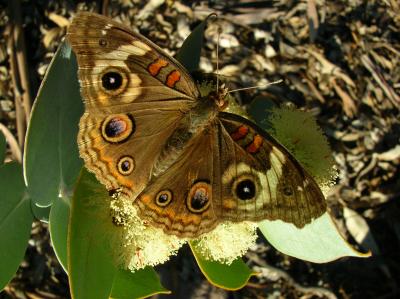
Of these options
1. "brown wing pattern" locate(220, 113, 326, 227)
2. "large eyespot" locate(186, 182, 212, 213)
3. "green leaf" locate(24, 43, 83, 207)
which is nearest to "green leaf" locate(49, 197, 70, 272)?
"green leaf" locate(24, 43, 83, 207)

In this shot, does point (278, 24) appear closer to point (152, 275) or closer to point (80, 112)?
point (80, 112)

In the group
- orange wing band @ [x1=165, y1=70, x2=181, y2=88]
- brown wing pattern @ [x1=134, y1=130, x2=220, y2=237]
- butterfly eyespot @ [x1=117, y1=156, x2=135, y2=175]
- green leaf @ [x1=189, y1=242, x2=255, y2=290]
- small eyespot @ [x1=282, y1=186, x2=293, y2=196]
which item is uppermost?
orange wing band @ [x1=165, y1=70, x2=181, y2=88]

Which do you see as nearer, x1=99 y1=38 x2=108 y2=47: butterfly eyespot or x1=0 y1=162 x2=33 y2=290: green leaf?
x1=99 y1=38 x2=108 y2=47: butterfly eyespot

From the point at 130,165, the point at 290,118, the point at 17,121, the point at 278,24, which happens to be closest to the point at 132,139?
the point at 130,165

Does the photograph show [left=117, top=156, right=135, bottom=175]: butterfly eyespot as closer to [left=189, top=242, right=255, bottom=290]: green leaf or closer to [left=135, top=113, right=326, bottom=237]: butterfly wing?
[left=135, top=113, right=326, bottom=237]: butterfly wing

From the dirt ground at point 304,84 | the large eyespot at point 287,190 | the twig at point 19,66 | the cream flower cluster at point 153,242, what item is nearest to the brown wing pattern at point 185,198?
the cream flower cluster at point 153,242

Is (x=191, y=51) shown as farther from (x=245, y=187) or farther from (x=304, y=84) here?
(x=304, y=84)

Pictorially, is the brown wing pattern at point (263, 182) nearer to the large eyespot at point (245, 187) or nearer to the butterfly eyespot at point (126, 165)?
the large eyespot at point (245, 187)
